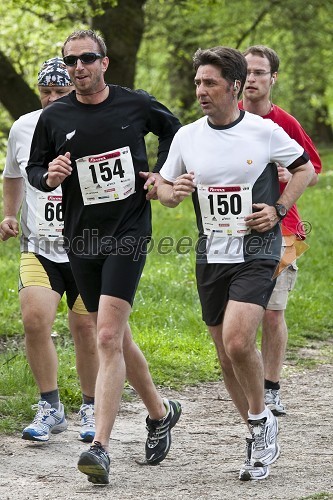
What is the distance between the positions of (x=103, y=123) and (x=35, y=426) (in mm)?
1939

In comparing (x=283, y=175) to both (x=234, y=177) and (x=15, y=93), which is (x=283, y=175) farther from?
(x=15, y=93)

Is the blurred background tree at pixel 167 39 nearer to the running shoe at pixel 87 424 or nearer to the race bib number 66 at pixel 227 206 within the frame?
the running shoe at pixel 87 424

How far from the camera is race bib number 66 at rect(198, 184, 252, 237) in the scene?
17.5 ft

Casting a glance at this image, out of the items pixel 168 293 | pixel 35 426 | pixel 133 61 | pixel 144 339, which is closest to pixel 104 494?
pixel 35 426

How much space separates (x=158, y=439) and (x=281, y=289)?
188cm

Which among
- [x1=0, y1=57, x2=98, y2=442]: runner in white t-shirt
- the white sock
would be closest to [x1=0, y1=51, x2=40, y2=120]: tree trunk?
[x1=0, y1=57, x2=98, y2=442]: runner in white t-shirt

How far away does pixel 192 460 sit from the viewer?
5824 millimetres

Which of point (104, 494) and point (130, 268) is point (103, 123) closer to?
point (130, 268)

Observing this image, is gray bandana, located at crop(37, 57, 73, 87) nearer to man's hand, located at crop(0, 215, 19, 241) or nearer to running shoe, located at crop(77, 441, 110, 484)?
man's hand, located at crop(0, 215, 19, 241)

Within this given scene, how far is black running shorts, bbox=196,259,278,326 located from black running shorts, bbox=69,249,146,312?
Result: 372 millimetres

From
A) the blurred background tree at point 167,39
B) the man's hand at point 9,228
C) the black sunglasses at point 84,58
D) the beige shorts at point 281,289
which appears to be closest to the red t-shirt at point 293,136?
the beige shorts at point 281,289

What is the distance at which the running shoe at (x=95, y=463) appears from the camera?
500 cm

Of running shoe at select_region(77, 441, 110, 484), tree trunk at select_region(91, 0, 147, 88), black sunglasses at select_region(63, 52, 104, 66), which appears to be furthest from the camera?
tree trunk at select_region(91, 0, 147, 88)

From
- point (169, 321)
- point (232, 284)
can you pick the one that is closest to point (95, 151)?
point (232, 284)
